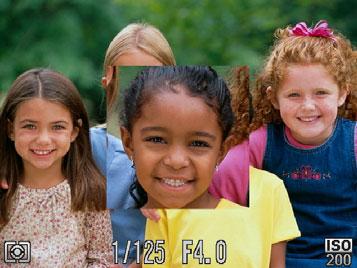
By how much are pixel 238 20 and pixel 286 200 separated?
80.1 inches

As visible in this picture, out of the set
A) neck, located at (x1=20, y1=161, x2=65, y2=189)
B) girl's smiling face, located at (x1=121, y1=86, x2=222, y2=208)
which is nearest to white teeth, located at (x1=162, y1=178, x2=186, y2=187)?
girl's smiling face, located at (x1=121, y1=86, x2=222, y2=208)

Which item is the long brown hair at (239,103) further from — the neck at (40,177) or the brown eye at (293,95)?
the neck at (40,177)

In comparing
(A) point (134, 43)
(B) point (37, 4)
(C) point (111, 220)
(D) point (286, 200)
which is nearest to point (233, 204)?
(D) point (286, 200)

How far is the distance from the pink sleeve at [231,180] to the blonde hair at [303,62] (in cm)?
8

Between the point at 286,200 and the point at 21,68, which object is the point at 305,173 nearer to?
the point at 286,200

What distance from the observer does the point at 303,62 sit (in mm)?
1620

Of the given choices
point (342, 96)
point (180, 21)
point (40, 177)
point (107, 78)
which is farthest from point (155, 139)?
point (180, 21)

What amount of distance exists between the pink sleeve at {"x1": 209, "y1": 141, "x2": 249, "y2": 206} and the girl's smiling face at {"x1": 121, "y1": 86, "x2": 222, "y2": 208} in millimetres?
27

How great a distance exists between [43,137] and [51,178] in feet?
0.29

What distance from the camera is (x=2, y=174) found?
5.46ft

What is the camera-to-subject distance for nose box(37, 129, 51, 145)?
5.35 ft

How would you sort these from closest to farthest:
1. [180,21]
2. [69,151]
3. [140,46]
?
[69,151], [140,46], [180,21]

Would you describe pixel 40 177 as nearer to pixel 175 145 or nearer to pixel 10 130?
pixel 10 130

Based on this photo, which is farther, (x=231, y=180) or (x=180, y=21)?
(x=180, y=21)
